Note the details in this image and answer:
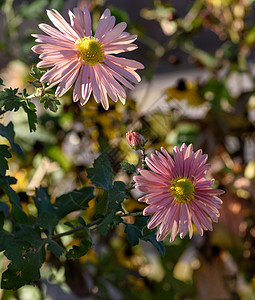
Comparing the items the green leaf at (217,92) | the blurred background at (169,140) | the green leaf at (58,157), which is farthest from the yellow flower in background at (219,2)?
the green leaf at (58,157)

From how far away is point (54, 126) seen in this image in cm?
67

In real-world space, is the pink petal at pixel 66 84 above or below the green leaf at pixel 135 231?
above

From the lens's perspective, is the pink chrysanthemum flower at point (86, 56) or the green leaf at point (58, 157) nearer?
the pink chrysanthemum flower at point (86, 56)

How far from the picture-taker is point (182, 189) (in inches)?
10.3

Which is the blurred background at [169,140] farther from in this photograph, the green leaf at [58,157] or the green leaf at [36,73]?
the green leaf at [36,73]

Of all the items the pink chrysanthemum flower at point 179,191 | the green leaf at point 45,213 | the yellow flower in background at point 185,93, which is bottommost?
the yellow flower in background at point 185,93

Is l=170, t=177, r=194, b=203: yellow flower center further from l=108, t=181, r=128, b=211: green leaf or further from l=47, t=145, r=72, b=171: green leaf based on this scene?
l=47, t=145, r=72, b=171: green leaf

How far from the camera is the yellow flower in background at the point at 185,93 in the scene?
758mm

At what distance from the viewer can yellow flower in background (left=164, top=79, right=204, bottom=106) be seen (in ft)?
2.49

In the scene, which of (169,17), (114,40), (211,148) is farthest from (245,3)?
(114,40)

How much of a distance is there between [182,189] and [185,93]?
517 mm

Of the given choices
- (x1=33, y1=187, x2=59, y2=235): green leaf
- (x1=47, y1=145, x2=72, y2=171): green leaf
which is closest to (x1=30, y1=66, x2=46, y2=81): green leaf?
(x1=33, y1=187, x2=59, y2=235): green leaf

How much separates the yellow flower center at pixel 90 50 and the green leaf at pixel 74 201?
0.37 feet

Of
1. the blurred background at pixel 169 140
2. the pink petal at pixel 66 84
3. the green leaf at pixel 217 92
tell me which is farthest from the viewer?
the green leaf at pixel 217 92
